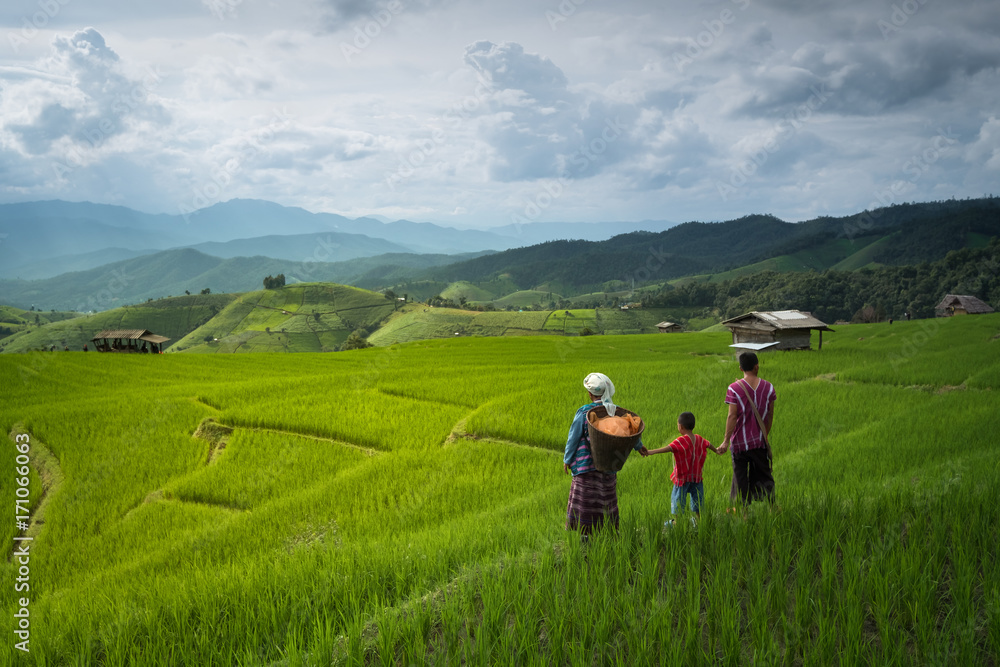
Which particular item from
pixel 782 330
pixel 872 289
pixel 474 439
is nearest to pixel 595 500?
pixel 474 439

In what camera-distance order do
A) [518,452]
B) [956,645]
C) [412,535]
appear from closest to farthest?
[956,645], [412,535], [518,452]

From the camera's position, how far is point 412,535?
6.80 meters

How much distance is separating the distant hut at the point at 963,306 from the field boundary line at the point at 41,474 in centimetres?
7190

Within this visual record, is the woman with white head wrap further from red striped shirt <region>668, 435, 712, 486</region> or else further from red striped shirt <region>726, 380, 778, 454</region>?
red striped shirt <region>726, 380, 778, 454</region>

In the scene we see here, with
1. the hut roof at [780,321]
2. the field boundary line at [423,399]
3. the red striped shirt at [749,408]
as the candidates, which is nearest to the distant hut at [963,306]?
the hut roof at [780,321]

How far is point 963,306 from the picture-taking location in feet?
185

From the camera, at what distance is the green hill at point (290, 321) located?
499ft

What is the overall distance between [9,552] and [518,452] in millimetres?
8988

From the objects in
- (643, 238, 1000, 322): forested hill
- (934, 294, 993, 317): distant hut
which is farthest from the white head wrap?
(643, 238, 1000, 322): forested hill

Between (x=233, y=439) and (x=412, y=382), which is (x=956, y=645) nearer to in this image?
(x=233, y=439)

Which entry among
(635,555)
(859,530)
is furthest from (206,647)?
(859,530)

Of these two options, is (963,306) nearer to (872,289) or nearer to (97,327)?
(872,289)

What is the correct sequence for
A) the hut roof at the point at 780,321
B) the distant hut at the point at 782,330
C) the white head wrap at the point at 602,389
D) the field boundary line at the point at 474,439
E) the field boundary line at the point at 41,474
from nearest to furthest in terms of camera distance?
the white head wrap at the point at 602,389
the field boundary line at the point at 41,474
the field boundary line at the point at 474,439
the hut roof at the point at 780,321
the distant hut at the point at 782,330

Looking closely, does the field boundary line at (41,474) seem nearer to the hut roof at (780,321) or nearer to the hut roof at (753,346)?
the hut roof at (753,346)
